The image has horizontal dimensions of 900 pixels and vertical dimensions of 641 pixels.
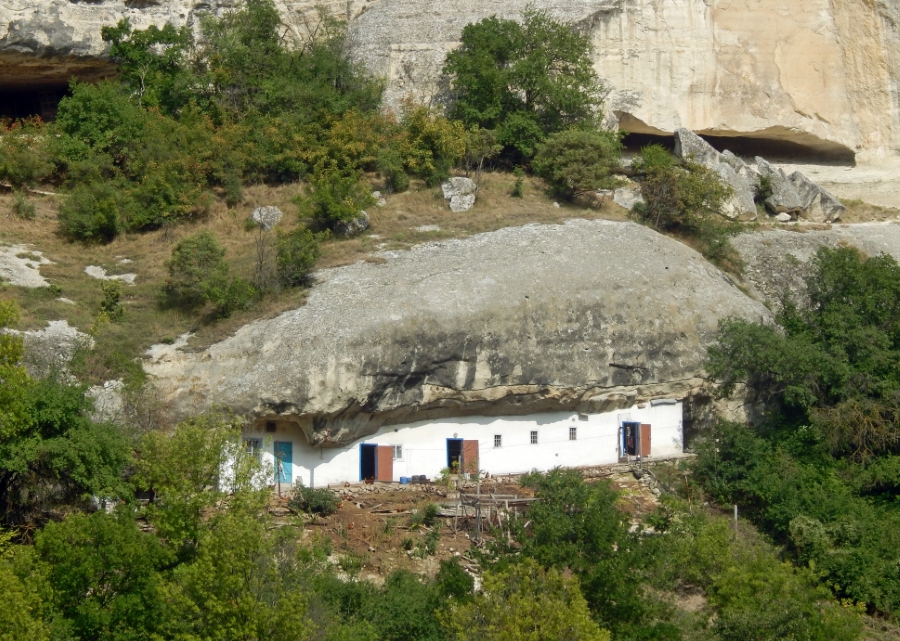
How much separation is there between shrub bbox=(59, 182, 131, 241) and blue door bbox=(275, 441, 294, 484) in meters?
10.4

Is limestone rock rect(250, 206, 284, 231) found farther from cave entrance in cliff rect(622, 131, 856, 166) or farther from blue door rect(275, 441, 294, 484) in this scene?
cave entrance in cliff rect(622, 131, 856, 166)

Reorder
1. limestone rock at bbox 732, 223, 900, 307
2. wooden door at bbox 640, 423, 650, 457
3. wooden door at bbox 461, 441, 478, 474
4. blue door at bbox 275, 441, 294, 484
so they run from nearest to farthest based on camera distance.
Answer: blue door at bbox 275, 441, 294, 484
wooden door at bbox 461, 441, 478, 474
wooden door at bbox 640, 423, 650, 457
limestone rock at bbox 732, 223, 900, 307

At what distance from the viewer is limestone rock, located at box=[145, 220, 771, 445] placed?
3294 cm

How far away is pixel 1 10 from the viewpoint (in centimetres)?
4475

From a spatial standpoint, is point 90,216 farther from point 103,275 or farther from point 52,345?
point 52,345

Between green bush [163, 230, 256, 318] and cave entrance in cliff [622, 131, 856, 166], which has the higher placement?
cave entrance in cliff [622, 131, 856, 166]

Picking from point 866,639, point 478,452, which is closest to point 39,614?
point 478,452

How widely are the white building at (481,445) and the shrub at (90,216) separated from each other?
10.2 m

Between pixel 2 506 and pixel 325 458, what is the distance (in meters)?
7.73

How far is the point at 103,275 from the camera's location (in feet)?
126

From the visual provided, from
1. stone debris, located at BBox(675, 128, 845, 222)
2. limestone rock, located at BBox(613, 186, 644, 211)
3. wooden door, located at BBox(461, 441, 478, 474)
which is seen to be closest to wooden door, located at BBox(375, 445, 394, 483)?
wooden door, located at BBox(461, 441, 478, 474)

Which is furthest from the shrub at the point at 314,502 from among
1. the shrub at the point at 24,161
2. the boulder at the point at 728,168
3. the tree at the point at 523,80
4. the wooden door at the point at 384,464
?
→ the boulder at the point at 728,168

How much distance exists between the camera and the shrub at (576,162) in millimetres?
42219

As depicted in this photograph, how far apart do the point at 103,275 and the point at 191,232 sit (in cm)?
358
